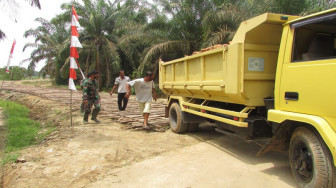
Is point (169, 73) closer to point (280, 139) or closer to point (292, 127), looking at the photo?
point (280, 139)

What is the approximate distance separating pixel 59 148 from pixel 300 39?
4746mm

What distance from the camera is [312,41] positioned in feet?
10.9

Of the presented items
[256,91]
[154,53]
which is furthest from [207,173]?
[154,53]

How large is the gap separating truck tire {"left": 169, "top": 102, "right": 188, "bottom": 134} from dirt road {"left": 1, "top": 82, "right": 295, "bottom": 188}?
0.21 metres

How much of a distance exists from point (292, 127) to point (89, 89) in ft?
18.7

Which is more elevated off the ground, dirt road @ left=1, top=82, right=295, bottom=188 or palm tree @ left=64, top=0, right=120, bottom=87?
palm tree @ left=64, top=0, right=120, bottom=87

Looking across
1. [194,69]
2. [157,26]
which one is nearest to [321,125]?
[194,69]

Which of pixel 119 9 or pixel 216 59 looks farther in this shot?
pixel 119 9

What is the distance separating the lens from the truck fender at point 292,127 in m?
2.62

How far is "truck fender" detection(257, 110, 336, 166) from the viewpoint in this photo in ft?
8.61

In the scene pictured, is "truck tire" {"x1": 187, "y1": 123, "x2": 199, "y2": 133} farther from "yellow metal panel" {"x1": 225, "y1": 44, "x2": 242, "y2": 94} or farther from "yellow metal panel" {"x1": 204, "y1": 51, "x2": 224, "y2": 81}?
"yellow metal panel" {"x1": 225, "y1": 44, "x2": 242, "y2": 94}

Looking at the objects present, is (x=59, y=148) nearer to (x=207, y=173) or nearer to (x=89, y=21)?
(x=207, y=173)

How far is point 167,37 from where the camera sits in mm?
14320

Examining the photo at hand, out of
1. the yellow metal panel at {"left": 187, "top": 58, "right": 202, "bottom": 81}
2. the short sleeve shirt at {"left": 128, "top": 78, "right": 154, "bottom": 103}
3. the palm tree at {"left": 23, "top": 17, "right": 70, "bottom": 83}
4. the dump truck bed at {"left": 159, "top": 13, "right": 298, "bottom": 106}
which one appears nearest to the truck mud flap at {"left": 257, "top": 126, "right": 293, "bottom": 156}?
the dump truck bed at {"left": 159, "top": 13, "right": 298, "bottom": 106}
